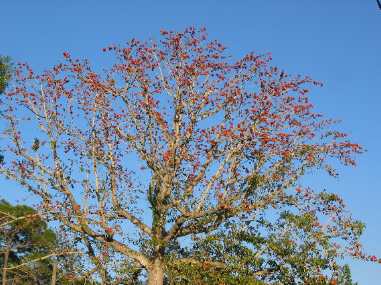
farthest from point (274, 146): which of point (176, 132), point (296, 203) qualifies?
point (176, 132)

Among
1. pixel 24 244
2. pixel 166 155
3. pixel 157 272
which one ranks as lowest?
pixel 157 272

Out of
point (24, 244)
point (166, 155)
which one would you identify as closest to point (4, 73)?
point (166, 155)

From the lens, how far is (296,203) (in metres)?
16.4

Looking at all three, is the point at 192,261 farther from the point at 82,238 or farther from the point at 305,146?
the point at 305,146

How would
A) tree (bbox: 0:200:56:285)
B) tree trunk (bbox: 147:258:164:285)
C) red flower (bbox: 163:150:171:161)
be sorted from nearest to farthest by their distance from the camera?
tree trunk (bbox: 147:258:164:285)
red flower (bbox: 163:150:171:161)
tree (bbox: 0:200:56:285)

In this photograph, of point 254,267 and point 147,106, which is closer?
point 254,267

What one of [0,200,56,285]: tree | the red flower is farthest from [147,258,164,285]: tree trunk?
[0,200,56,285]: tree

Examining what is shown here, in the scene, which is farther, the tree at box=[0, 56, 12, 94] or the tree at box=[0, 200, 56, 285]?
the tree at box=[0, 200, 56, 285]

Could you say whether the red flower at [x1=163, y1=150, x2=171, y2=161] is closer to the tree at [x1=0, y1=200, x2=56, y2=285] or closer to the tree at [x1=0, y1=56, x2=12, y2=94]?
the tree at [x1=0, y1=56, x2=12, y2=94]

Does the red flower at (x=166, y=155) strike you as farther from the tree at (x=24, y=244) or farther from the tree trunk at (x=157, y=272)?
the tree at (x=24, y=244)

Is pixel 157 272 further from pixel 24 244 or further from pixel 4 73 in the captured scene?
pixel 24 244

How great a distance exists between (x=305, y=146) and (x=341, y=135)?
126cm

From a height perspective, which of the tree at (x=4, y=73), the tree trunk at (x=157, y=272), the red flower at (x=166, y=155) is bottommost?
the tree trunk at (x=157, y=272)

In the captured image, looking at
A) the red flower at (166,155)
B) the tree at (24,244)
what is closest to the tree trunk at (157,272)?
the red flower at (166,155)
